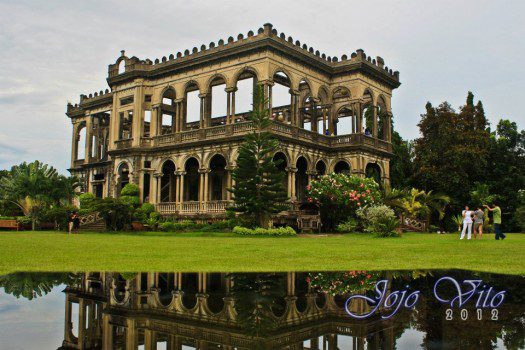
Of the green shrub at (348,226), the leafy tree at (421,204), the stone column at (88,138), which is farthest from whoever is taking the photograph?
the stone column at (88,138)

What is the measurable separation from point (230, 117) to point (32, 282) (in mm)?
28812

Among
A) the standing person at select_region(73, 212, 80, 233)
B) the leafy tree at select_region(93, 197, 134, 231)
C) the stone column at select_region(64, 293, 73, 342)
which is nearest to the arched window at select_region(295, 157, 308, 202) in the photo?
the leafy tree at select_region(93, 197, 134, 231)

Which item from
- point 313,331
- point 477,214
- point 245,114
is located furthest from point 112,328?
point 245,114

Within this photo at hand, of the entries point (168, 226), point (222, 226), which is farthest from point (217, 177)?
point (222, 226)

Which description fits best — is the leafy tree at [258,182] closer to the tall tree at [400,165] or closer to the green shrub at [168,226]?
the green shrub at [168,226]

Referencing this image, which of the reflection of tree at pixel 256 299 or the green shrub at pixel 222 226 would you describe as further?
the green shrub at pixel 222 226

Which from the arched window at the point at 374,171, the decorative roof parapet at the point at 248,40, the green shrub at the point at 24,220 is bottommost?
the green shrub at the point at 24,220

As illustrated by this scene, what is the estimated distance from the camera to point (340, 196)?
2970 cm

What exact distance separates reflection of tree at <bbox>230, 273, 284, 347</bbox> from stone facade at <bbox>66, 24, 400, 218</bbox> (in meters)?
22.9

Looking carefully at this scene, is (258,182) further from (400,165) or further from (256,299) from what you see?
(400,165)

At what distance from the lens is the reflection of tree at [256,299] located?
5375 millimetres

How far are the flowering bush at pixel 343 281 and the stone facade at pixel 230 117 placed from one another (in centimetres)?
2239

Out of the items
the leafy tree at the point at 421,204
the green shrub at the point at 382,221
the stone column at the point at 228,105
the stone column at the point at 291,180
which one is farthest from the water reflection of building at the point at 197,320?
the leafy tree at the point at 421,204

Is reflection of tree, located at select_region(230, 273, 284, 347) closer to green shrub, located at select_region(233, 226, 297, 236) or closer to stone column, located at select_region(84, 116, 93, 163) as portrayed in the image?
green shrub, located at select_region(233, 226, 297, 236)
